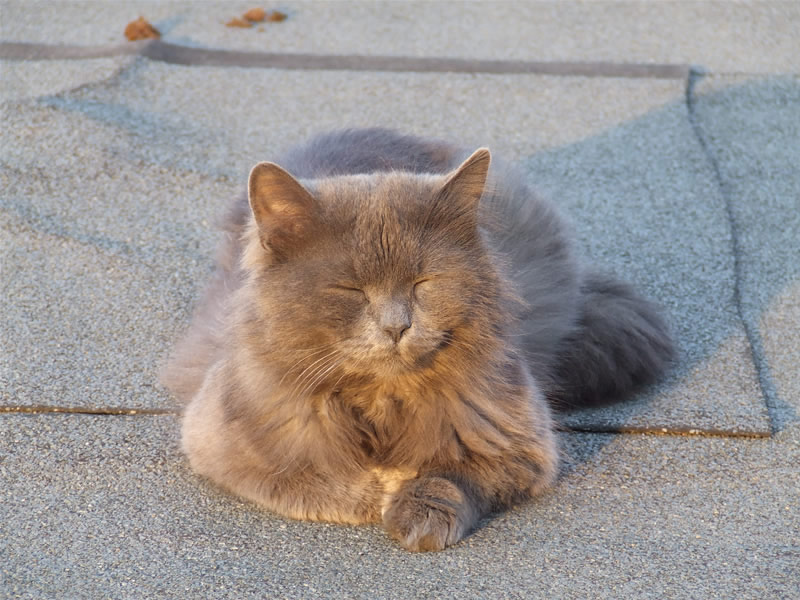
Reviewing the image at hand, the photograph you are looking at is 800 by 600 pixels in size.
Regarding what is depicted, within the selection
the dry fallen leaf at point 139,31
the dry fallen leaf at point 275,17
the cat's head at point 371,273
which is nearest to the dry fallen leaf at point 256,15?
the dry fallen leaf at point 275,17

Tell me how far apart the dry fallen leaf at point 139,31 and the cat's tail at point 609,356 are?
13.9 ft

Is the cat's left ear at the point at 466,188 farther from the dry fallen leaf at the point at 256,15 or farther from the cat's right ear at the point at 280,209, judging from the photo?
the dry fallen leaf at the point at 256,15

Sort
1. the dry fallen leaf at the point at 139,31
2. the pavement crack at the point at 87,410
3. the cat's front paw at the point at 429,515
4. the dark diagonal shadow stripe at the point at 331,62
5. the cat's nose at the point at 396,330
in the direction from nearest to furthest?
the cat's nose at the point at 396,330 → the cat's front paw at the point at 429,515 → the pavement crack at the point at 87,410 → the dark diagonal shadow stripe at the point at 331,62 → the dry fallen leaf at the point at 139,31

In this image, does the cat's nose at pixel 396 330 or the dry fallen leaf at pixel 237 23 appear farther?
the dry fallen leaf at pixel 237 23

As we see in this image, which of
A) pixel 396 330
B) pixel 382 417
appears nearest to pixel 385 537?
pixel 382 417

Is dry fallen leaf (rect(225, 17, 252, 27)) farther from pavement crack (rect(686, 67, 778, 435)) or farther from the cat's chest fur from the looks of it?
the cat's chest fur

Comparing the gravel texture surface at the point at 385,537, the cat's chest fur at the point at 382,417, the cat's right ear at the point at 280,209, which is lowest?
the gravel texture surface at the point at 385,537

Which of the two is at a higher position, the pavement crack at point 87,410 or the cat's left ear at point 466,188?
the cat's left ear at point 466,188

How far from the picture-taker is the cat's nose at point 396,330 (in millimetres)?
2744

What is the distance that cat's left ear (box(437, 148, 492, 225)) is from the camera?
9.69ft

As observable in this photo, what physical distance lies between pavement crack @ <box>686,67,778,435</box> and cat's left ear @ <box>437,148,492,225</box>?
1615mm

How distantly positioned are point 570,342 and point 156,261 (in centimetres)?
201

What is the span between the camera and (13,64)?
264 inches

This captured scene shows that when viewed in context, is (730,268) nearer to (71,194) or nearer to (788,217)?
(788,217)
